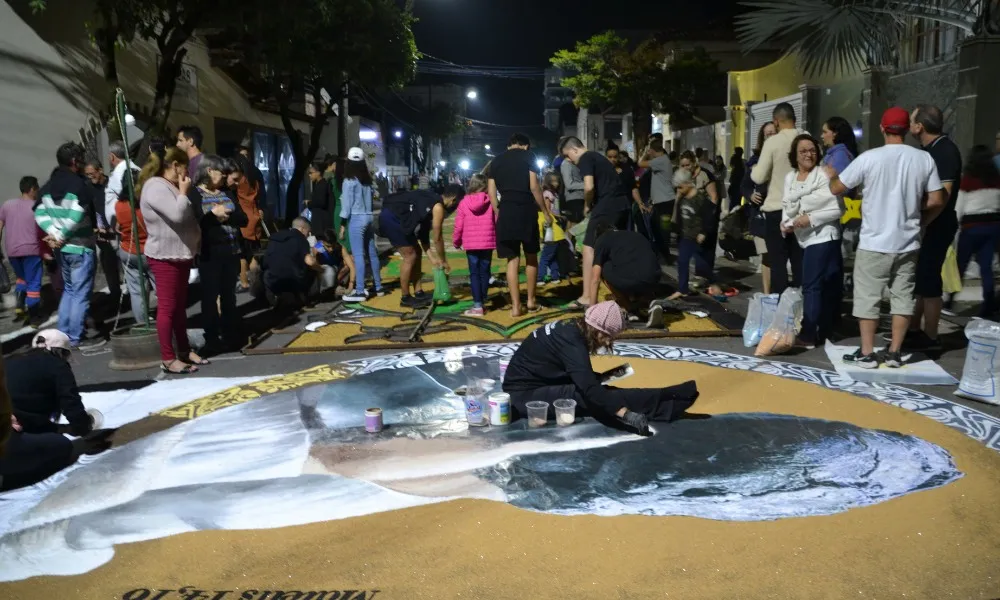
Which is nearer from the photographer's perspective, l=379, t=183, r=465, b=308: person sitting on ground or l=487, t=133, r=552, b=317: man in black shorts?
l=487, t=133, r=552, b=317: man in black shorts

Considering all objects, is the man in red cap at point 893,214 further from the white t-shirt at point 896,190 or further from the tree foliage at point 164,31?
the tree foliage at point 164,31

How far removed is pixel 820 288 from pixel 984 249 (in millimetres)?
2042

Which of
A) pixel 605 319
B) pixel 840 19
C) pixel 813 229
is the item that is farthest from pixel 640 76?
pixel 605 319

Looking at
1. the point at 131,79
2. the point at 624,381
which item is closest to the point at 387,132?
the point at 131,79

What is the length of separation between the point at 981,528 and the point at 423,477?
2541 millimetres

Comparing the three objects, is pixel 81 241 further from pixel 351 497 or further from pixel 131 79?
pixel 131 79

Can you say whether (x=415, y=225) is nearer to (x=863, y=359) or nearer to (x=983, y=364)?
(x=863, y=359)

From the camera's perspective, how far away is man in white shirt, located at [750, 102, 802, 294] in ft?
22.5

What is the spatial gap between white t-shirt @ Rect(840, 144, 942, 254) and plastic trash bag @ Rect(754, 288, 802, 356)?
83cm

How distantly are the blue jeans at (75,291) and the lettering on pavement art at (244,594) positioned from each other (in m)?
4.74

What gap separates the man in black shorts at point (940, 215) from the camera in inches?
228

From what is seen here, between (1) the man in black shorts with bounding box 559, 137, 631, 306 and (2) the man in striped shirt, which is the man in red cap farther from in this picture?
(2) the man in striped shirt

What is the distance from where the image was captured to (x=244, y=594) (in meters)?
2.90

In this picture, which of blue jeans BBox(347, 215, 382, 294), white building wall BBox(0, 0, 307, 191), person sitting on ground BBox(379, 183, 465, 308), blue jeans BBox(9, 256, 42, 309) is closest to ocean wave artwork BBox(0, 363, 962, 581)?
person sitting on ground BBox(379, 183, 465, 308)
